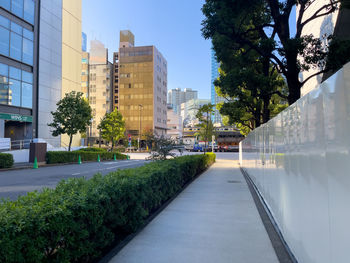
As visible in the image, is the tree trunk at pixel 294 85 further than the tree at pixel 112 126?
No

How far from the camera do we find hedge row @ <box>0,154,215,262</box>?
7.86ft

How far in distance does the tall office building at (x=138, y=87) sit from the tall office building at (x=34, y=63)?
2020 inches

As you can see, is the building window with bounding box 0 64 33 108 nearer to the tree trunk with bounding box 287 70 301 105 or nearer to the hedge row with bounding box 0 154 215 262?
the tree trunk with bounding box 287 70 301 105

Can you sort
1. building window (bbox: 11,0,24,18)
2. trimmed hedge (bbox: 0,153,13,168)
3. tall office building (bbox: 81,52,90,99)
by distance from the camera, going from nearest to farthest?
trimmed hedge (bbox: 0,153,13,168) < building window (bbox: 11,0,24,18) < tall office building (bbox: 81,52,90,99)

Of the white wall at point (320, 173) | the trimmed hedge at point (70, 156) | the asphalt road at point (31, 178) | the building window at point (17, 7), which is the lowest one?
the asphalt road at point (31, 178)

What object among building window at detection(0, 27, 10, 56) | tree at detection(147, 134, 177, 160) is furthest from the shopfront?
tree at detection(147, 134, 177, 160)

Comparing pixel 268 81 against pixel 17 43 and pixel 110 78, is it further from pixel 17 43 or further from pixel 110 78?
pixel 110 78

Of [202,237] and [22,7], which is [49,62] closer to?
[22,7]

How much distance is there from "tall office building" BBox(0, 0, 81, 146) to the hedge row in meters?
28.2

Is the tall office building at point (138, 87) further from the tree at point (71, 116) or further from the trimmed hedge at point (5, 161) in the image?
the trimmed hedge at point (5, 161)

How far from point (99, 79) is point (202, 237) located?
96709mm

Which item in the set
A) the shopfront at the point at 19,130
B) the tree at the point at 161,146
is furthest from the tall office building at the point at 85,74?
the tree at the point at 161,146

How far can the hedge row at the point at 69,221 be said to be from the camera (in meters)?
2.39

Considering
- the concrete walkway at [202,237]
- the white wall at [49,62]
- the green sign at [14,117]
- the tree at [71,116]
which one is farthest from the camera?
the white wall at [49,62]
